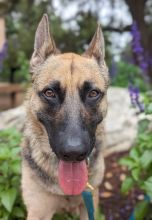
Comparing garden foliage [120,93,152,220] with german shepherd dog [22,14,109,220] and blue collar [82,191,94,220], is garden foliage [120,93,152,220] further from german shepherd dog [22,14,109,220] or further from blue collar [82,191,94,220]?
blue collar [82,191,94,220]

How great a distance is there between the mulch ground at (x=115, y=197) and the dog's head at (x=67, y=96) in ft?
5.04

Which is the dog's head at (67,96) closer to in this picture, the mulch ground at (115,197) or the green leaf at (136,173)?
the green leaf at (136,173)

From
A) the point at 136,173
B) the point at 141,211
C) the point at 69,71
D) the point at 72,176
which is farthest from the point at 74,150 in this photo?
the point at 141,211

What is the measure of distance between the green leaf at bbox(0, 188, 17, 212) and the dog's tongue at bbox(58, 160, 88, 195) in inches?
23.2

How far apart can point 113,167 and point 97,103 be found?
8.54 ft

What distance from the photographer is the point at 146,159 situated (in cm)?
397

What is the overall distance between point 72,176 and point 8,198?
735mm

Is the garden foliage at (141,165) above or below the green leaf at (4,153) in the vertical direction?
below

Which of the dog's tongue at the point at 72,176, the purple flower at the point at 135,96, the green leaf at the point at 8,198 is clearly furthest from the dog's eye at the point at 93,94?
the purple flower at the point at 135,96

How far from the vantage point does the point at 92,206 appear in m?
3.67

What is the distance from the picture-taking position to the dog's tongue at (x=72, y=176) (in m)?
3.33

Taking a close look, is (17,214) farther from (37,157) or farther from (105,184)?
(105,184)

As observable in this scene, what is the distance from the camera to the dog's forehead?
11.0 feet

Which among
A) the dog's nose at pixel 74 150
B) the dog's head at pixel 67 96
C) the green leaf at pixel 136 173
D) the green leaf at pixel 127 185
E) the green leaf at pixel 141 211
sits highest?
the dog's head at pixel 67 96
